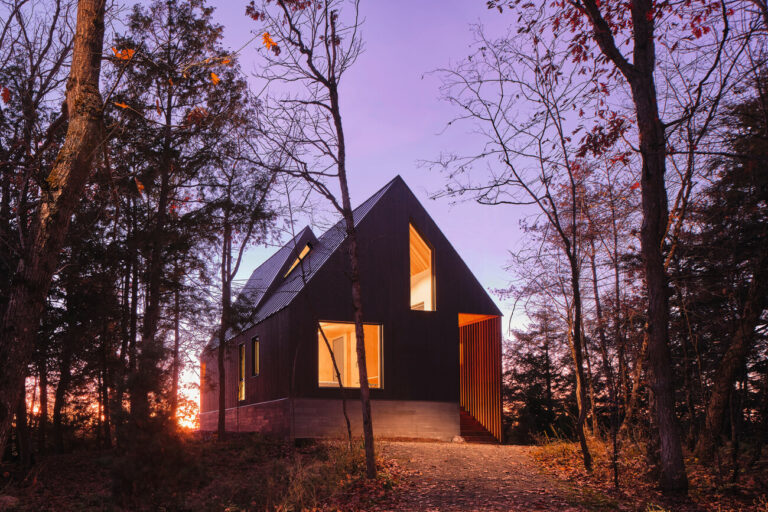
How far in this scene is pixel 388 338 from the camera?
15.6m

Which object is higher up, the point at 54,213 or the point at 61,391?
the point at 54,213

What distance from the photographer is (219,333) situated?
14.9 metres

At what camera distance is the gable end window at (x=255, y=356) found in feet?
58.1

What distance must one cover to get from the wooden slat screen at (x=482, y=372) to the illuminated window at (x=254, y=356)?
6.14 meters

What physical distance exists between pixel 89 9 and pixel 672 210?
888 centimetres

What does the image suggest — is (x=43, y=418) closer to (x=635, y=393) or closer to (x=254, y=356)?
(x=254, y=356)

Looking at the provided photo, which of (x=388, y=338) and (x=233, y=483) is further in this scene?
(x=388, y=338)

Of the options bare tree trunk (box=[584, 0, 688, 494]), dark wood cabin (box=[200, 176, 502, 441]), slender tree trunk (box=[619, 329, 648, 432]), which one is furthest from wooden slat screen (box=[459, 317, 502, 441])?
bare tree trunk (box=[584, 0, 688, 494])

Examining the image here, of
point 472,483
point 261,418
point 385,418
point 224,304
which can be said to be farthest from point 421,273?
point 472,483

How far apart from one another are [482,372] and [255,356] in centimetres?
691

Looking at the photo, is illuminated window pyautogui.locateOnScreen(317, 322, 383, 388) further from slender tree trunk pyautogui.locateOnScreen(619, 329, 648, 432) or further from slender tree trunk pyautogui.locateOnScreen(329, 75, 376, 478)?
slender tree trunk pyautogui.locateOnScreen(619, 329, 648, 432)

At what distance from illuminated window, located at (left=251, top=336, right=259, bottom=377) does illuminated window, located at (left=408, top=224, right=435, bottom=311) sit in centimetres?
496

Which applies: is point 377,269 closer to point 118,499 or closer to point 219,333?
point 219,333

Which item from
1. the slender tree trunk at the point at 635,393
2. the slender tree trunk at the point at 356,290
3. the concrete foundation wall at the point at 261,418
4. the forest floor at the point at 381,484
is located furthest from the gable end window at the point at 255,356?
the slender tree trunk at the point at 635,393
